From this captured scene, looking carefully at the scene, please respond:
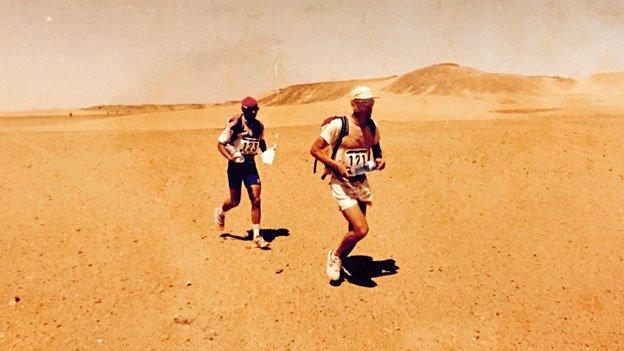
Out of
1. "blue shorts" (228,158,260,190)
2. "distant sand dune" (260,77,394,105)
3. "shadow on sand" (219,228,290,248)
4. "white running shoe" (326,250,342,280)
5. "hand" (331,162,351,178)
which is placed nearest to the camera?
"hand" (331,162,351,178)

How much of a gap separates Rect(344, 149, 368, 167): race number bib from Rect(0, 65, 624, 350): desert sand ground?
1.61 metres

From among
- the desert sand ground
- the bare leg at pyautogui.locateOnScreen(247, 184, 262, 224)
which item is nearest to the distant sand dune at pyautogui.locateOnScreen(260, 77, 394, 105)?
the desert sand ground

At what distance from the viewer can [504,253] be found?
7035mm

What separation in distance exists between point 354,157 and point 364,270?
72.0 inches

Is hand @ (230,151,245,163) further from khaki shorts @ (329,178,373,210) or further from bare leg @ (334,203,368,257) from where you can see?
bare leg @ (334,203,368,257)

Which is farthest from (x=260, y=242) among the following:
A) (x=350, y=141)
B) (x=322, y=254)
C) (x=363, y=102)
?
(x=363, y=102)

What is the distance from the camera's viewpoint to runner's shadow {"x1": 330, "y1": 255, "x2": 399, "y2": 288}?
245 inches

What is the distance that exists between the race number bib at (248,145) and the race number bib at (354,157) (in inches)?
80.0

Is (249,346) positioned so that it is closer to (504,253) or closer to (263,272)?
(263,272)

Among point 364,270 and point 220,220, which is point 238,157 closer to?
point 220,220

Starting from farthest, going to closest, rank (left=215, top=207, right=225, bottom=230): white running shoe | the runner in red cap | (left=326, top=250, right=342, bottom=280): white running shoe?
(left=215, top=207, right=225, bottom=230): white running shoe
the runner in red cap
(left=326, top=250, right=342, bottom=280): white running shoe

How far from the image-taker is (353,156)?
5684mm

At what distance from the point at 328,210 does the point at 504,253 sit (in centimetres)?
341

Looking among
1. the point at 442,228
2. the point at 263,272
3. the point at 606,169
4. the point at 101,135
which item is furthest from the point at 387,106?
the point at 263,272
